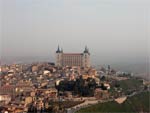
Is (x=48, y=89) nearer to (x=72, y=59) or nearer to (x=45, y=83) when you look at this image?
(x=45, y=83)

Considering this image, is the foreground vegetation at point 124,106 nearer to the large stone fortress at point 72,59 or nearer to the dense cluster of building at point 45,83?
the dense cluster of building at point 45,83

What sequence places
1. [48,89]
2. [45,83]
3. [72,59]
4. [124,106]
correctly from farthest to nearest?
[72,59], [45,83], [48,89], [124,106]

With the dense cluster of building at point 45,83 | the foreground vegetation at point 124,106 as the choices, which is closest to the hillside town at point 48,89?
the dense cluster of building at point 45,83

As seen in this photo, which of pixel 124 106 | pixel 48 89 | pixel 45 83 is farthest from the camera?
pixel 45 83

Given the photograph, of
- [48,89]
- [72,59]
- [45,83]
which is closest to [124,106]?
[48,89]

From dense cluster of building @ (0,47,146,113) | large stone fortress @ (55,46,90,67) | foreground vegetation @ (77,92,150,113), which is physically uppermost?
large stone fortress @ (55,46,90,67)

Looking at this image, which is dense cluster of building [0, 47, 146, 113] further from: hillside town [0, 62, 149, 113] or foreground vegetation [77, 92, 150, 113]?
foreground vegetation [77, 92, 150, 113]

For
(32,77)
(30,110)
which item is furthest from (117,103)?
(32,77)

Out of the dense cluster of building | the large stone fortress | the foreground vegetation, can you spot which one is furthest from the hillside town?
the large stone fortress

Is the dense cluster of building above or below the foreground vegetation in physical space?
above

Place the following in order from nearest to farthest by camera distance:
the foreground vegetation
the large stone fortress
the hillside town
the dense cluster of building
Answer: the foreground vegetation < the hillside town < the dense cluster of building < the large stone fortress

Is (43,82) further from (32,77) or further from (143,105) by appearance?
(143,105)
